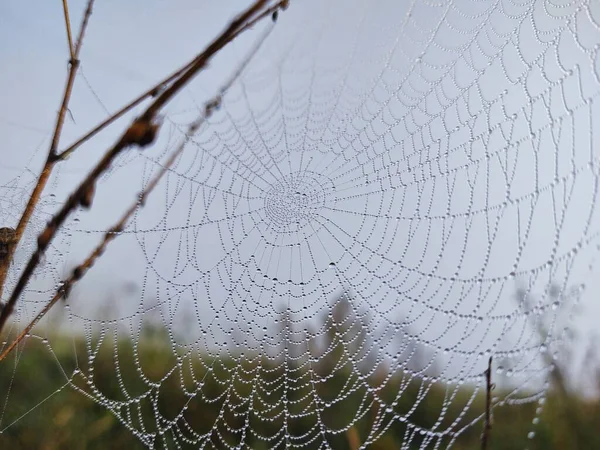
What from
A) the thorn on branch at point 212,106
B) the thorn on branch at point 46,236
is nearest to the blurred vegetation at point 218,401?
the thorn on branch at point 212,106

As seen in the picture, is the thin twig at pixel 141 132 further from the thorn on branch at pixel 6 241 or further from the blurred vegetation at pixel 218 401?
the blurred vegetation at pixel 218 401

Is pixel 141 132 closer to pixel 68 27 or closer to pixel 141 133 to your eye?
pixel 141 133

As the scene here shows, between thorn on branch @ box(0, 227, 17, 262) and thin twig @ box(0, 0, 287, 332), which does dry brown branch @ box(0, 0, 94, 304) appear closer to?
thorn on branch @ box(0, 227, 17, 262)

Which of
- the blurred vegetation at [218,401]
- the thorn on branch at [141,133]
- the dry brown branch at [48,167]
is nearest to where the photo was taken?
the thorn on branch at [141,133]

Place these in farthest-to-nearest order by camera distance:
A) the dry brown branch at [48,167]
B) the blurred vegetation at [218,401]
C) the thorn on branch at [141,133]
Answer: the blurred vegetation at [218,401], the dry brown branch at [48,167], the thorn on branch at [141,133]

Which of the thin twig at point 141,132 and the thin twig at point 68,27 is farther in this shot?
the thin twig at point 68,27

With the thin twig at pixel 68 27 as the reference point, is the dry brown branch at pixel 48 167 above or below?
below

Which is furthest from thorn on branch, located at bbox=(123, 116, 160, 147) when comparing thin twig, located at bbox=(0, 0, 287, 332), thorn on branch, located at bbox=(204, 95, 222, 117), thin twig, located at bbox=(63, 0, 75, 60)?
thin twig, located at bbox=(63, 0, 75, 60)

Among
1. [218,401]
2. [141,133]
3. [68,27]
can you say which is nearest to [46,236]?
[141,133]

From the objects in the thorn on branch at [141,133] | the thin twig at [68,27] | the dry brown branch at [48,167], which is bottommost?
the thorn on branch at [141,133]

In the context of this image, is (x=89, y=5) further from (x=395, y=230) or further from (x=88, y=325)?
(x=395, y=230)

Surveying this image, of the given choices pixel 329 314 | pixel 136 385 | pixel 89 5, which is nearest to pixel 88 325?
pixel 329 314
